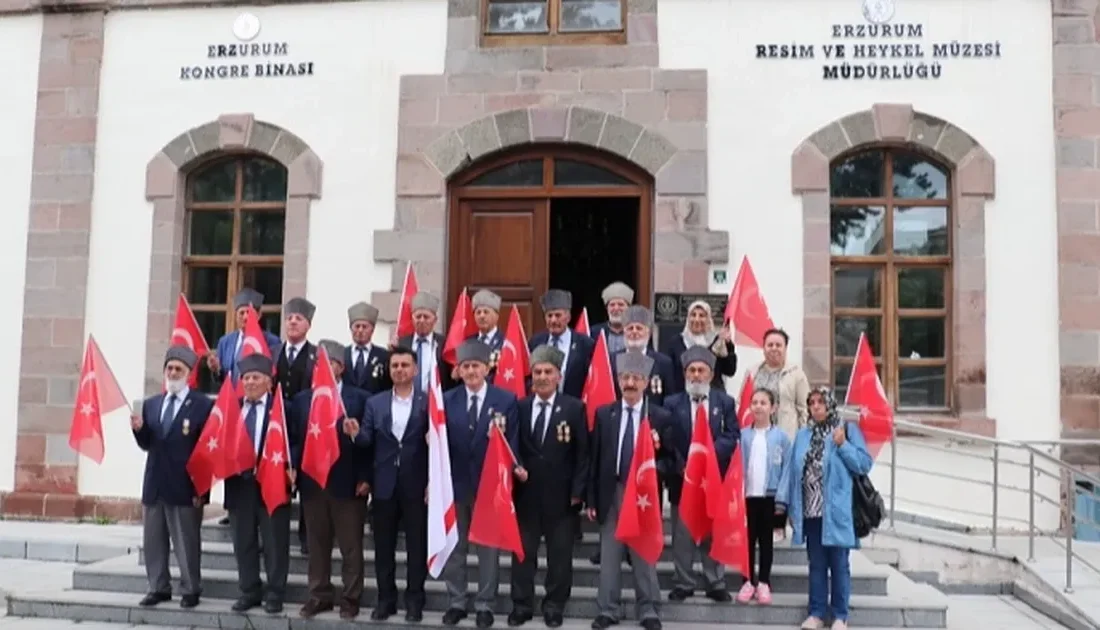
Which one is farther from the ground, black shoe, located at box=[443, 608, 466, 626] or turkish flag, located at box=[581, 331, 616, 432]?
turkish flag, located at box=[581, 331, 616, 432]

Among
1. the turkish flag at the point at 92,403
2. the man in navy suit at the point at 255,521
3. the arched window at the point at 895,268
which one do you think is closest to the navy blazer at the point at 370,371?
the man in navy suit at the point at 255,521

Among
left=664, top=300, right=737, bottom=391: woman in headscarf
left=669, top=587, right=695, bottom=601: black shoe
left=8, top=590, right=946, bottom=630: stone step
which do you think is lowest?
left=8, top=590, right=946, bottom=630: stone step

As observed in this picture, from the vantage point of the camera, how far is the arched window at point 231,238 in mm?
10344

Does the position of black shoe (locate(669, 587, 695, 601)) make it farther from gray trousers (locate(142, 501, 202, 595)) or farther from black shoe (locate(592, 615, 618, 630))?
gray trousers (locate(142, 501, 202, 595))

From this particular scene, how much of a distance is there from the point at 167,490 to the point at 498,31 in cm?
550

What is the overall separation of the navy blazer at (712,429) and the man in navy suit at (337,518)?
2.02 meters

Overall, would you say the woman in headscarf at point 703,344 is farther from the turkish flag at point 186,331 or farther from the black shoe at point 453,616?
the turkish flag at point 186,331

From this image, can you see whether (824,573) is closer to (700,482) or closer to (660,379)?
(700,482)

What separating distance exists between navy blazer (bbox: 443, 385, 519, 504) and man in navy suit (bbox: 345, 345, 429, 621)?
0.18 metres

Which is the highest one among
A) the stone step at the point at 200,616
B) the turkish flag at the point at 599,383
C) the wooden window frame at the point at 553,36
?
the wooden window frame at the point at 553,36

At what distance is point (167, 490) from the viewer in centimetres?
686

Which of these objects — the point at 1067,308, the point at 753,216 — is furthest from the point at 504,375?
the point at 1067,308

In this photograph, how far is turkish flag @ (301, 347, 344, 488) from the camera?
21.5 ft

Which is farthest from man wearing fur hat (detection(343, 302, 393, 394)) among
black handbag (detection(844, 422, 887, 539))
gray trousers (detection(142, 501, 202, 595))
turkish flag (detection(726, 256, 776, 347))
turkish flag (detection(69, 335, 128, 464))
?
black handbag (detection(844, 422, 887, 539))
